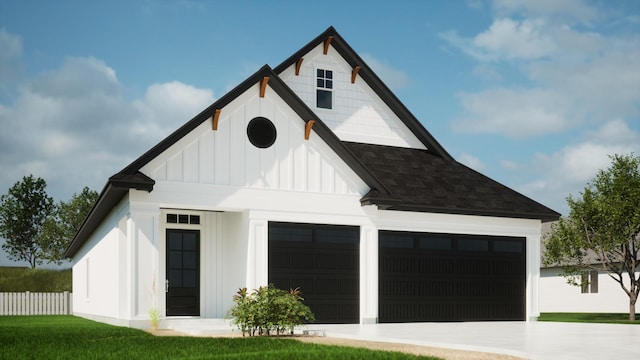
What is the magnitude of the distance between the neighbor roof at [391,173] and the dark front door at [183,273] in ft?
6.51

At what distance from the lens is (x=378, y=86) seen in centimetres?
2708

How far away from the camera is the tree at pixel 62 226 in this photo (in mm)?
58156

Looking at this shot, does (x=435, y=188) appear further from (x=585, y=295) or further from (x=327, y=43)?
(x=585, y=295)

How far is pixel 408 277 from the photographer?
2341 cm

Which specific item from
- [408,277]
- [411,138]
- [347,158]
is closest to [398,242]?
[408,277]

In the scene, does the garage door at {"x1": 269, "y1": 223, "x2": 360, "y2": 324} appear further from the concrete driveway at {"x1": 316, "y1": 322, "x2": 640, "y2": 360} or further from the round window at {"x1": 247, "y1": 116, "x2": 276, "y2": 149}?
the round window at {"x1": 247, "y1": 116, "x2": 276, "y2": 149}

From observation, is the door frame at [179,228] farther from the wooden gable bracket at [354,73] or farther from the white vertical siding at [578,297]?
the white vertical siding at [578,297]

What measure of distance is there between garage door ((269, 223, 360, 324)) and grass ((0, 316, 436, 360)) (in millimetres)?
5523

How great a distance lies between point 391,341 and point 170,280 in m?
8.44

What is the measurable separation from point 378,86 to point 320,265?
794cm

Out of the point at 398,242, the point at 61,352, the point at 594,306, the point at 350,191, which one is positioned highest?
the point at 350,191

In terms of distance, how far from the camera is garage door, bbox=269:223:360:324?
21.4 meters

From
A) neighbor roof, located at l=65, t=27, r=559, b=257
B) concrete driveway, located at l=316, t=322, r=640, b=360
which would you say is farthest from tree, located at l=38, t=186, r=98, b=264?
concrete driveway, located at l=316, t=322, r=640, b=360

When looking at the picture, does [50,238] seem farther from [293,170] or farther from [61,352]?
[61,352]
